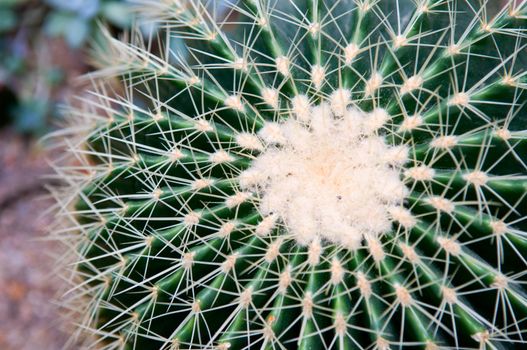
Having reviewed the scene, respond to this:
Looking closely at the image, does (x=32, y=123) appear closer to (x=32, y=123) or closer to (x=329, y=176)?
(x=32, y=123)

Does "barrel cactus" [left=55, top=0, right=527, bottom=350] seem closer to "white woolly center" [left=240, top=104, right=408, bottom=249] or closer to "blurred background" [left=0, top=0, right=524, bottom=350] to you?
"white woolly center" [left=240, top=104, right=408, bottom=249]

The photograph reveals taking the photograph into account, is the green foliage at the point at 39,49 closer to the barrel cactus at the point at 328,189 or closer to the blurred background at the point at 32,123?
the blurred background at the point at 32,123

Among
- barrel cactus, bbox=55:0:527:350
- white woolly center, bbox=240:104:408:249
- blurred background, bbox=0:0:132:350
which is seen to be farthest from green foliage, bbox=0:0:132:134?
white woolly center, bbox=240:104:408:249

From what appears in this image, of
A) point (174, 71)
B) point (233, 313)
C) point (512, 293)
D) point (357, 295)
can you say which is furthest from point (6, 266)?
point (512, 293)

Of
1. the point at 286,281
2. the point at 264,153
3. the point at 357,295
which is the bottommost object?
the point at 357,295

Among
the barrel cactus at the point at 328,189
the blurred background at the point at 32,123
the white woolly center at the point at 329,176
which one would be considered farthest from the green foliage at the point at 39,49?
the white woolly center at the point at 329,176

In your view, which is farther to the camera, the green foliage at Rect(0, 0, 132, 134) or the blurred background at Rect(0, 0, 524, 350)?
the green foliage at Rect(0, 0, 132, 134)

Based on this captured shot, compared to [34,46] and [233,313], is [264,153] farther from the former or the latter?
[34,46]
